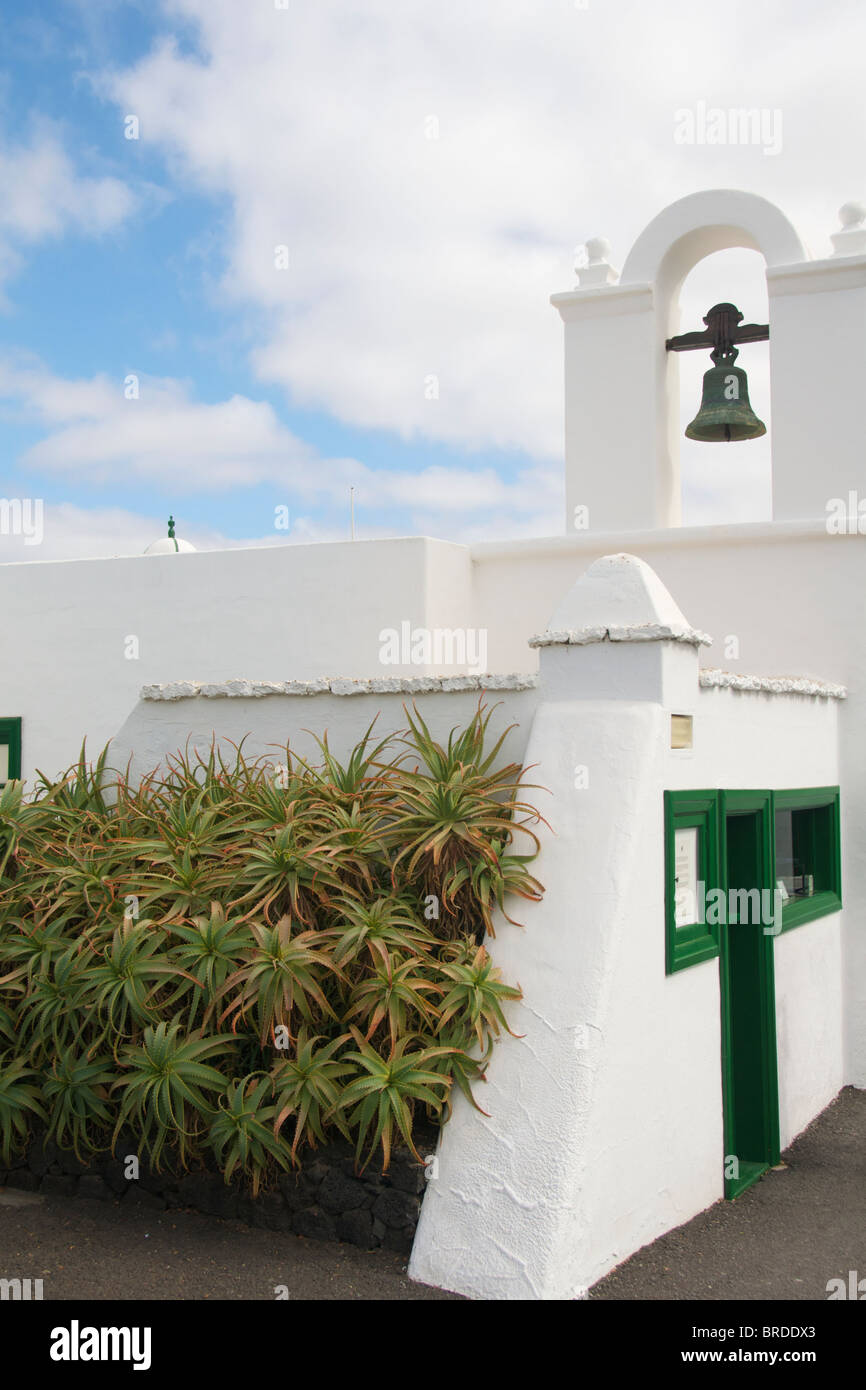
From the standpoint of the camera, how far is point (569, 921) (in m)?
4.93

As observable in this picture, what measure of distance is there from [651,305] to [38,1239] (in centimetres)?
694

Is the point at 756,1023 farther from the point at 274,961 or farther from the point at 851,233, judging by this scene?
the point at 851,233

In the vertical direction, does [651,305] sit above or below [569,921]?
above

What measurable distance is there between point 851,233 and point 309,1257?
23.5 ft

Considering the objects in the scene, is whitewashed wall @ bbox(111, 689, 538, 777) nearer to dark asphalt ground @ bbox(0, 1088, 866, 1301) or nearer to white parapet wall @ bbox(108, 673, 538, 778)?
white parapet wall @ bbox(108, 673, 538, 778)

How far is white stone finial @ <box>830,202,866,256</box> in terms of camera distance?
823 cm

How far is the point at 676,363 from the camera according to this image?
9.02 meters

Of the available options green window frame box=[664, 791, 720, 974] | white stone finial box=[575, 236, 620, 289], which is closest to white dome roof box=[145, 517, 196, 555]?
white stone finial box=[575, 236, 620, 289]

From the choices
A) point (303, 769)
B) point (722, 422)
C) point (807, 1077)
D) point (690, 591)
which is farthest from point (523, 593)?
point (807, 1077)

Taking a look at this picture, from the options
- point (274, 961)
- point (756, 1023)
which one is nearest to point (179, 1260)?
point (274, 961)

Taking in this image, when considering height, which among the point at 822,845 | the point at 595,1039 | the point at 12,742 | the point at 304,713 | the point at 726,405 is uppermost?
the point at 726,405
